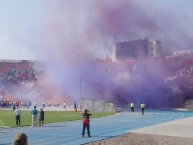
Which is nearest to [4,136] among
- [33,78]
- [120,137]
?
[120,137]

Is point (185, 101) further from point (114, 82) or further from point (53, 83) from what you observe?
point (53, 83)

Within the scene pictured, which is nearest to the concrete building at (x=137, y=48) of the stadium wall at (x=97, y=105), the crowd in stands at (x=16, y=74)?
the crowd in stands at (x=16, y=74)

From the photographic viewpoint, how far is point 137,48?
70250mm

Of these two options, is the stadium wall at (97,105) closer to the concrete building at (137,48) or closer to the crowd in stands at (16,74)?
the concrete building at (137,48)

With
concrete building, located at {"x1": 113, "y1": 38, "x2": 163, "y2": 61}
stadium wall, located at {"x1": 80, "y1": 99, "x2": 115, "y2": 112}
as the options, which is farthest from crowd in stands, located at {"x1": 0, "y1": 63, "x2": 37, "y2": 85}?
stadium wall, located at {"x1": 80, "y1": 99, "x2": 115, "y2": 112}

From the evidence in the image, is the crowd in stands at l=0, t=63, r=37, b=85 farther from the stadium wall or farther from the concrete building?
the stadium wall

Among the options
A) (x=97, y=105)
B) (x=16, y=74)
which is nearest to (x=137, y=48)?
(x=16, y=74)

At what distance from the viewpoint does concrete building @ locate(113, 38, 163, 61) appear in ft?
230

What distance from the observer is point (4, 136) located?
685 inches

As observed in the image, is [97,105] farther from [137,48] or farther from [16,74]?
[16,74]

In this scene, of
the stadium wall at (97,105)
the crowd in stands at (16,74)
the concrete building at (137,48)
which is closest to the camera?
the stadium wall at (97,105)

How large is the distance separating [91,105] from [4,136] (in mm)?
27038

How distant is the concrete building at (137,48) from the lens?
230 ft

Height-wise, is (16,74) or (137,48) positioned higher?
(137,48)
